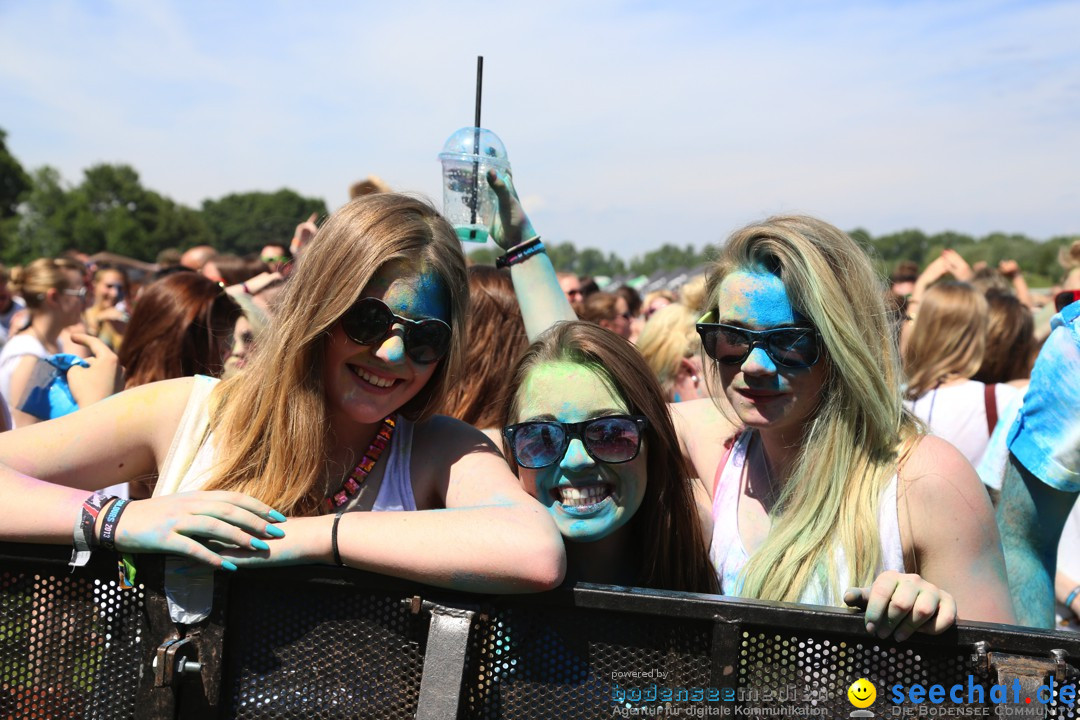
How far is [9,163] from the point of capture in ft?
262

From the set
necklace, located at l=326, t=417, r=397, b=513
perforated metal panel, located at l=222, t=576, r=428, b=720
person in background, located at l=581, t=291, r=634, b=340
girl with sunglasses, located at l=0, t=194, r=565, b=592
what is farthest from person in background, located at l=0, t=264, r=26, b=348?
perforated metal panel, located at l=222, t=576, r=428, b=720

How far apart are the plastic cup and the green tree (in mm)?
124901

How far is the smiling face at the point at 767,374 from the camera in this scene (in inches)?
86.1

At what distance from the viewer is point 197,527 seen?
1.62 m

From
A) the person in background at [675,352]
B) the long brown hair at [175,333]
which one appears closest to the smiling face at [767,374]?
the long brown hair at [175,333]

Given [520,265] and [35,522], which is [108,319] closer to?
[520,265]

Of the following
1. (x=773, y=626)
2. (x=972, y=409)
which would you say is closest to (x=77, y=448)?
(x=773, y=626)

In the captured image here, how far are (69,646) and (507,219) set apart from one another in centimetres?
197

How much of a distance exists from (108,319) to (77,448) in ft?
20.5

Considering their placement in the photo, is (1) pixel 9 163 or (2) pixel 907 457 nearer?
(2) pixel 907 457

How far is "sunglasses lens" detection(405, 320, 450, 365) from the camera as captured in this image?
81.0 inches

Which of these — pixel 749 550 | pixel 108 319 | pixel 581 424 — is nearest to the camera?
pixel 581 424

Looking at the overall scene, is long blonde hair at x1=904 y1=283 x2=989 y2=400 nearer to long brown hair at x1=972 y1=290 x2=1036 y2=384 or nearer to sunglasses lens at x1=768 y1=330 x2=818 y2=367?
long brown hair at x1=972 y1=290 x2=1036 y2=384

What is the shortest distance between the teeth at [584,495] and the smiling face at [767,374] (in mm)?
410
